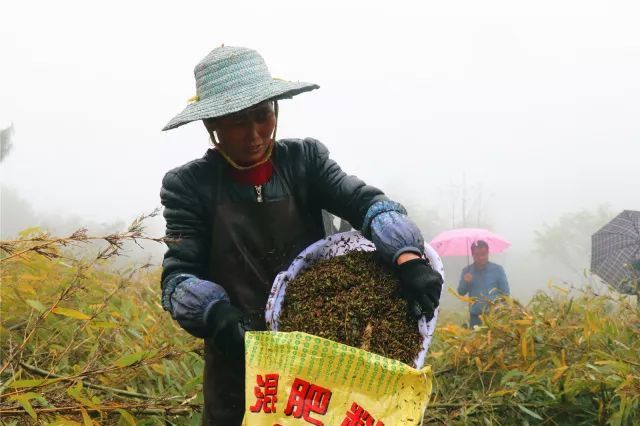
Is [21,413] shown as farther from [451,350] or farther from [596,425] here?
[596,425]

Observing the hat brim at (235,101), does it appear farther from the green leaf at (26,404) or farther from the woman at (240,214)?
the green leaf at (26,404)

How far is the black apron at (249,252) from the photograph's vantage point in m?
1.80

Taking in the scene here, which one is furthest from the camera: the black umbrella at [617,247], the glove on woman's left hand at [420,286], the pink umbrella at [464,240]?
the pink umbrella at [464,240]

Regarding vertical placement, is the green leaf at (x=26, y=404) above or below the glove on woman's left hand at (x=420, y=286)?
below

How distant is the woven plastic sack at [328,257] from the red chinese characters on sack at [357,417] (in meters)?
0.26

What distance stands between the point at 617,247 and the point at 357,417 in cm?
548

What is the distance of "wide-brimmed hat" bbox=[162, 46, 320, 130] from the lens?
1.62 meters

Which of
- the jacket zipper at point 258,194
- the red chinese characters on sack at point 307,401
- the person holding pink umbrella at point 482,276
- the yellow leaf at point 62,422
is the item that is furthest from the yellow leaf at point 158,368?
the person holding pink umbrella at point 482,276

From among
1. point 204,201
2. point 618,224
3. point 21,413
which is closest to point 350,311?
point 204,201

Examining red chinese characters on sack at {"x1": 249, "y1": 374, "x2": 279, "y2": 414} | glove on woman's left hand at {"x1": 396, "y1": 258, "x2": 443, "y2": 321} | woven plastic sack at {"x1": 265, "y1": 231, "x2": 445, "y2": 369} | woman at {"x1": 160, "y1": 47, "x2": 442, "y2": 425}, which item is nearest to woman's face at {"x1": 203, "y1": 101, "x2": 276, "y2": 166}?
woman at {"x1": 160, "y1": 47, "x2": 442, "y2": 425}

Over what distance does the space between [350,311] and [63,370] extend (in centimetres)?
194

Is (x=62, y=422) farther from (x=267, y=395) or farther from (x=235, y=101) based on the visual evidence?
(x=235, y=101)

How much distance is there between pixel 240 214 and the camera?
180 cm

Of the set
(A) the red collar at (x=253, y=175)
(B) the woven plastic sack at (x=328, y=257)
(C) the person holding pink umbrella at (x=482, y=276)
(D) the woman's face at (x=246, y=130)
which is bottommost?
(C) the person holding pink umbrella at (x=482, y=276)
